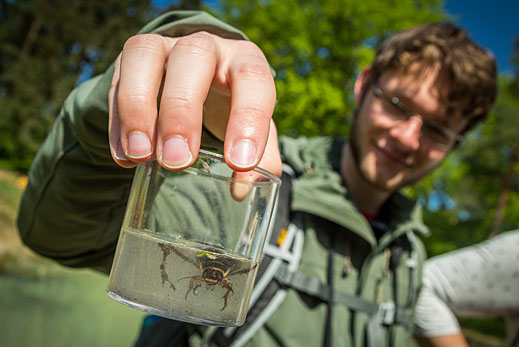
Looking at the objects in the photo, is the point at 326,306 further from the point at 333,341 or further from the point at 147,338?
the point at 147,338

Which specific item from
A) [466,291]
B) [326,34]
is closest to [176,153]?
[466,291]

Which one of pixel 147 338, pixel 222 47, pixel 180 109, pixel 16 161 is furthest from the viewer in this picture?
pixel 16 161

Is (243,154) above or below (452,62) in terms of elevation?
below

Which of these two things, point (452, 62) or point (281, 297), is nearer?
point (281, 297)

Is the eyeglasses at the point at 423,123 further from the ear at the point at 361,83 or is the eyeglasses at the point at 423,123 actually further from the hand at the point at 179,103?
the hand at the point at 179,103

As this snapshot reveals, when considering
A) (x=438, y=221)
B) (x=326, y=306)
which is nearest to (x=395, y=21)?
(x=438, y=221)

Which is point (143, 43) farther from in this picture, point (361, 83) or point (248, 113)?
point (361, 83)

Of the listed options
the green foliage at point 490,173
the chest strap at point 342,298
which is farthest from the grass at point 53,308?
the green foliage at point 490,173
